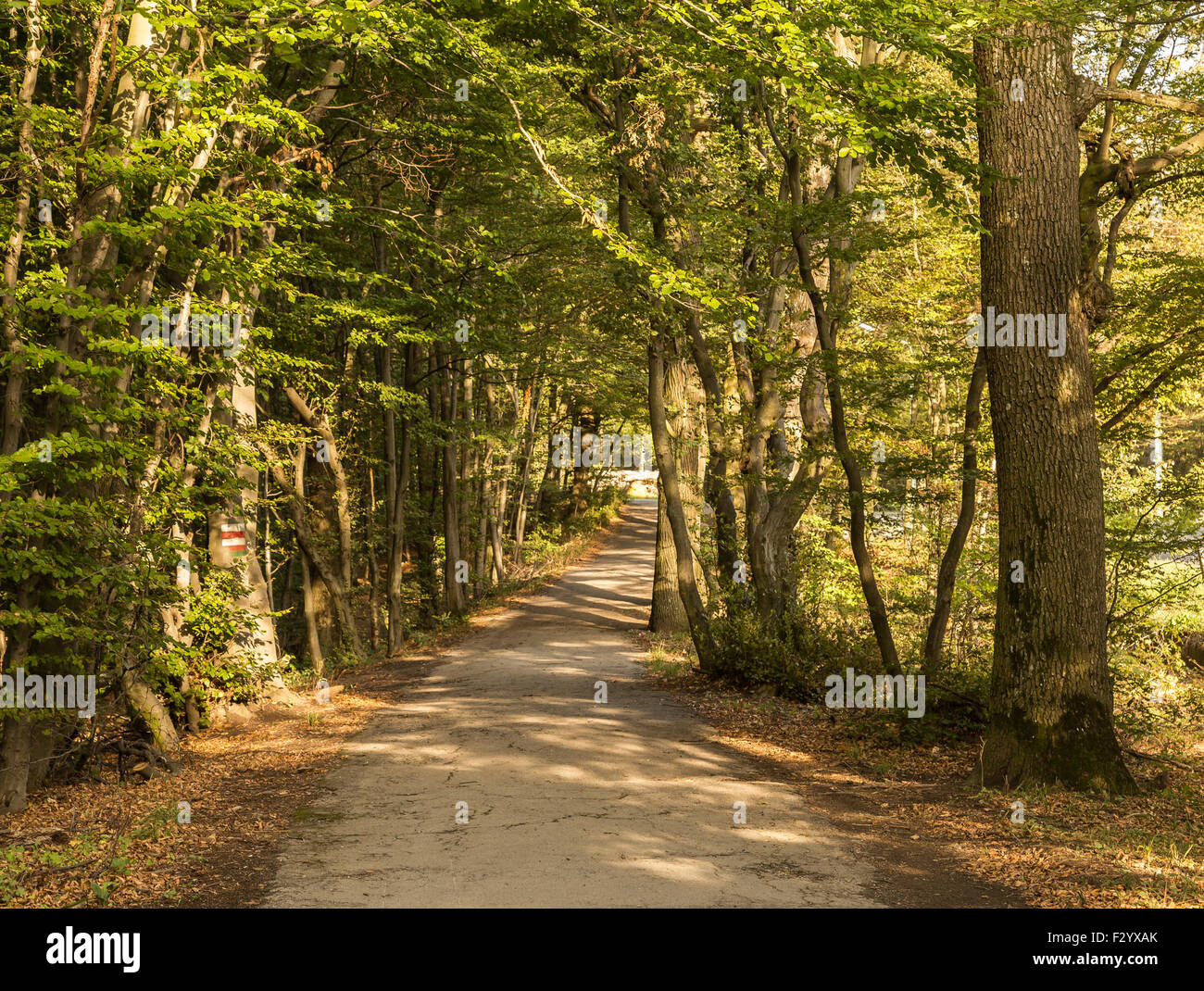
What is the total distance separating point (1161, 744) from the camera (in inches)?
401

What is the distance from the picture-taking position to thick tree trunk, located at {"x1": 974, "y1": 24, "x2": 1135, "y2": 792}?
26.3ft

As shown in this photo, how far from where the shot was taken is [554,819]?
7.77m

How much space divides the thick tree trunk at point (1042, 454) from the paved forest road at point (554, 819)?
2108 millimetres

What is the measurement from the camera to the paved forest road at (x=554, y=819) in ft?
19.9

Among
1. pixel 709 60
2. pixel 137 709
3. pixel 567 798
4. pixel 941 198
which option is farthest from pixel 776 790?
pixel 709 60

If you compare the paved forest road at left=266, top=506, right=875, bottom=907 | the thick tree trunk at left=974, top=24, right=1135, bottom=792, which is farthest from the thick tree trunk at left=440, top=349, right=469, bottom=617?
the thick tree trunk at left=974, top=24, right=1135, bottom=792

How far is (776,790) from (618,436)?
106ft

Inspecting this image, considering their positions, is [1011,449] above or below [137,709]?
above

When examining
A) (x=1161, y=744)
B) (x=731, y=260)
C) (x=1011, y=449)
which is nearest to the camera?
(x=1011, y=449)

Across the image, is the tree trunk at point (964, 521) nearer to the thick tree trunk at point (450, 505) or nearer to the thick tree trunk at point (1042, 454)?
the thick tree trunk at point (1042, 454)

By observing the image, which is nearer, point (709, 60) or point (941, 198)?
point (941, 198)

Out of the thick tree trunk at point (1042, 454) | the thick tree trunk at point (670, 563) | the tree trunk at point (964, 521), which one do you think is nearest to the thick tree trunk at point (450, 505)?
the thick tree trunk at point (670, 563)

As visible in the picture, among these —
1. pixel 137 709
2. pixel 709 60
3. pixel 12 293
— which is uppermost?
pixel 709 60
